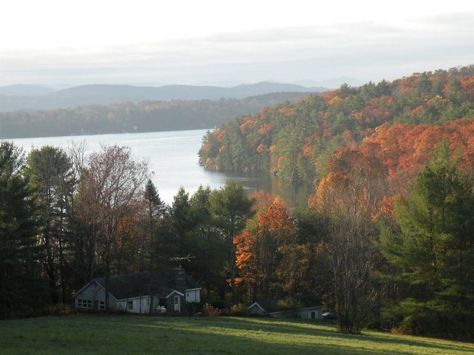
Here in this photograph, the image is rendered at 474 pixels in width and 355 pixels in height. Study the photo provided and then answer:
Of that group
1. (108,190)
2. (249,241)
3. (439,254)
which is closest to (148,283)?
(249,241)

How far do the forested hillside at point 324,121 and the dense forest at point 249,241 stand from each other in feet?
142

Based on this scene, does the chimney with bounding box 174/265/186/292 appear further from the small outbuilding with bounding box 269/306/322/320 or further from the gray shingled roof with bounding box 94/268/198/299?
the small outbuilding with bounding box 269/306/322/320

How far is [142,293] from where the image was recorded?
1590 inches

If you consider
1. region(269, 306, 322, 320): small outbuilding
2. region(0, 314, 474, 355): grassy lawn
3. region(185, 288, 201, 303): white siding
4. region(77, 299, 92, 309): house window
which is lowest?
region(269, 306, 322, 320): small outbuilding

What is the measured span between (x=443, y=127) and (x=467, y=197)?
174 feet

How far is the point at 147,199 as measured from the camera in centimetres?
4497

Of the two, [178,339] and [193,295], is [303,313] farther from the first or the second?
[178,339]

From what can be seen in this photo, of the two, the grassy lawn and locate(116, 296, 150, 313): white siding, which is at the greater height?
the grassy lawn

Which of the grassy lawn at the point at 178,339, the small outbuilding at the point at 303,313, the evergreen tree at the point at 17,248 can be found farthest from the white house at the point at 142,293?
the grassy lawn at the point at 178,339

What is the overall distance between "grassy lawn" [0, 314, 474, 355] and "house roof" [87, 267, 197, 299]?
1010cm

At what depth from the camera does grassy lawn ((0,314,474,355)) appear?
19.8 metres

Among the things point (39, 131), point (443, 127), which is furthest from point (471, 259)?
point (39, 131)

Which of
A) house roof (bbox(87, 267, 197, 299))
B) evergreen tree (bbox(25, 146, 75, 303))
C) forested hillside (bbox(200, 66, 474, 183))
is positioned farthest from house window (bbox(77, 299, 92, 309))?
forested hillside (bbox(200, 66, 474, 183))

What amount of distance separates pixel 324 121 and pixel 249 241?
95.3 metres
